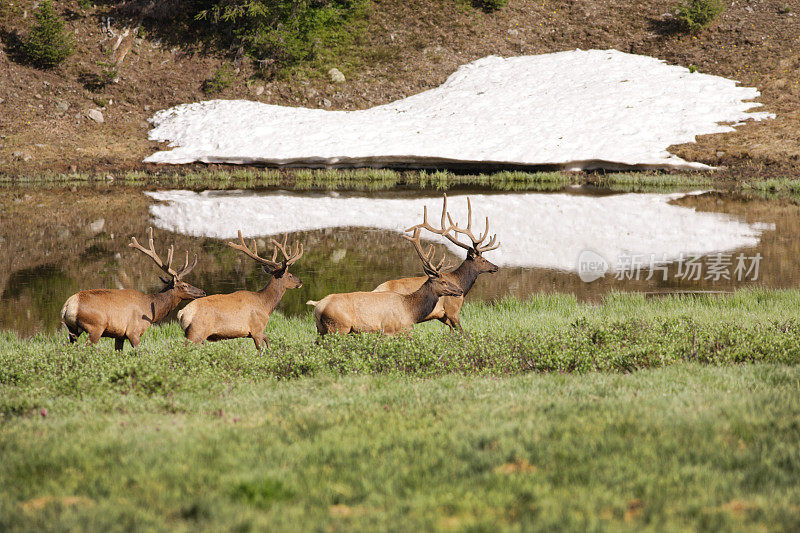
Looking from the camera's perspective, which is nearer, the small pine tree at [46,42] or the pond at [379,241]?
the pond at [379,241]

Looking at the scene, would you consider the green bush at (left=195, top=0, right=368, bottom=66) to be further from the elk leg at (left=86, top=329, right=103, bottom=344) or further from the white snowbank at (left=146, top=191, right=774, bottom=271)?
the elk leg at (left=86, top=329, right=103, bottom=344)

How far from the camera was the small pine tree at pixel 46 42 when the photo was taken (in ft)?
127

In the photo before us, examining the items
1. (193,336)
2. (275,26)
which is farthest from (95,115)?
(193,336)

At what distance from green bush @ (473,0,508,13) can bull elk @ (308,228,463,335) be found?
146ft

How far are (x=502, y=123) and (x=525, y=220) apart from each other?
15.6m

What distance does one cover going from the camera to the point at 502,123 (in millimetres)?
34938

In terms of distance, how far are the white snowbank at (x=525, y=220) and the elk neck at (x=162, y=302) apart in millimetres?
8244

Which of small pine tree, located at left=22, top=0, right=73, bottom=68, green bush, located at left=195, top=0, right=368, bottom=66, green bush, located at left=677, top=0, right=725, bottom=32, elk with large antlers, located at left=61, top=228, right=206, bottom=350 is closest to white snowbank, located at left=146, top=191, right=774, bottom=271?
elk with large antlers, located at left=61, top=228, right=206, bottom=350

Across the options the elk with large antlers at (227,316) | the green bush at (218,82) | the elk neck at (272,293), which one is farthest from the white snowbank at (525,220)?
the green bush at (218,82)

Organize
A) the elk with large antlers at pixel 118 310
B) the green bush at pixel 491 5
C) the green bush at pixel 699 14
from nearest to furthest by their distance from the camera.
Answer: the elk with large antlers at pixel 118 310, the green bush at pixel 699 14, the green bush at pixel 491 5

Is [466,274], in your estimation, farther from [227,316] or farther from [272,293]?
[227,316]

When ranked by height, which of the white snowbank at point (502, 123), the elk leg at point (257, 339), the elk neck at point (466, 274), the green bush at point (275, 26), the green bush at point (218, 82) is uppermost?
the green bush at point (275, 26)

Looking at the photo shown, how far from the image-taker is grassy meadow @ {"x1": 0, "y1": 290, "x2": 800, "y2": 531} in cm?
379

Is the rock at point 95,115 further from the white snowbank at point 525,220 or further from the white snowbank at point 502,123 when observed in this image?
the white snowbank at point 525,220
